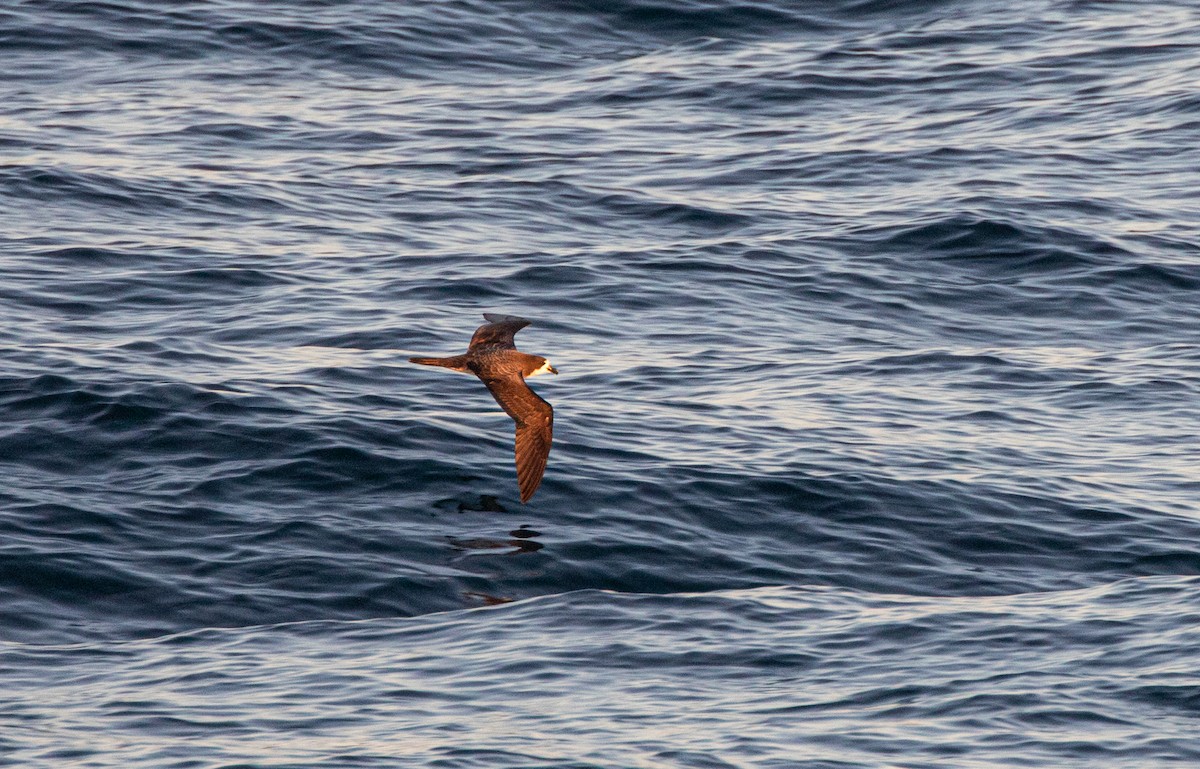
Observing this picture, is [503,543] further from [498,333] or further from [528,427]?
[498,333]

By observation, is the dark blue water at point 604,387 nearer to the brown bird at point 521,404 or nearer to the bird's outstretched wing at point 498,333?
the brown bird at point 521,404

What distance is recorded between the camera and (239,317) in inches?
628

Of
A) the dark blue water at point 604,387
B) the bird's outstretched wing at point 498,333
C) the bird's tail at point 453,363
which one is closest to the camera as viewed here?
the dark blue water at point 604,387

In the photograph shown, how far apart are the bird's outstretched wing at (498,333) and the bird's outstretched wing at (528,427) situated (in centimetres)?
40

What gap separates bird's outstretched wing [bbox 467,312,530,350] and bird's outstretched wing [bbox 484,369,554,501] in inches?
15.6

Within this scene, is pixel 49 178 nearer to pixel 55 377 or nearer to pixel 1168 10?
pixel 55 377

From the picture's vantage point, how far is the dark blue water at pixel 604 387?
10.0 meters

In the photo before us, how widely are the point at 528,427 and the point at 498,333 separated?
840mm

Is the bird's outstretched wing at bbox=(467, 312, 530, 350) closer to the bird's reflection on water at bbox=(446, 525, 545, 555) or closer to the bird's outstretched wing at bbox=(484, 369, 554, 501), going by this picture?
the bird's outstretched wing at bbox=(484, 369, 554, 501)

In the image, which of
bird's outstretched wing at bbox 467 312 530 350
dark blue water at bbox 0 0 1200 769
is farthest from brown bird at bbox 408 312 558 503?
dark blue water at bbox 0 0 1200 769

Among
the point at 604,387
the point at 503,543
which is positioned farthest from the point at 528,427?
the point at 604,387

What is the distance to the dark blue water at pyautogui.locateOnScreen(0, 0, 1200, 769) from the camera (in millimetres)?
10039

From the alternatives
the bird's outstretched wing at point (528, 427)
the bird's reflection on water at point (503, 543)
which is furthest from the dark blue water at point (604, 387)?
the bird's outstretched wing at point (528, 427)

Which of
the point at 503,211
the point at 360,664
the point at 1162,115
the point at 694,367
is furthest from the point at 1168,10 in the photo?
the point at 360,664
